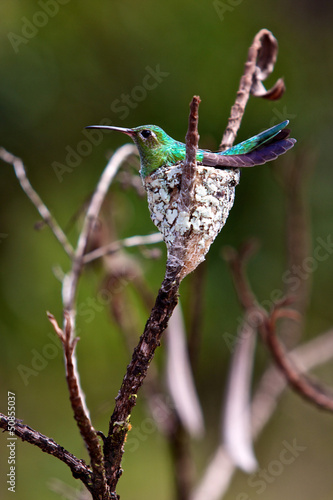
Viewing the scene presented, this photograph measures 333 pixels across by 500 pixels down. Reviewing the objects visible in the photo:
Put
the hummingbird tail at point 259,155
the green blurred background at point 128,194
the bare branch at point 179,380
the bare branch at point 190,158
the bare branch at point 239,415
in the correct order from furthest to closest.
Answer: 1. the green blurred background at point 128,194
2. the bare branch at point 179,380
3. the bare branch at point 239,415
4. the hummingbird tail at point 259,155
5. the bare branch at point 190,158

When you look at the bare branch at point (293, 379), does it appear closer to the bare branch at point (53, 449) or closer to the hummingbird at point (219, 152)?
the hummingbird at point (219, 152)

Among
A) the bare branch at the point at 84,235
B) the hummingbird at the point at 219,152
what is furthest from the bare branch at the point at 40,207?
the hummingbird at the point at 219,152

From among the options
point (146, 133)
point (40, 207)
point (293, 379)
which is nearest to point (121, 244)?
point (40, 207)

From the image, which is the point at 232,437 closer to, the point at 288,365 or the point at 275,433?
the point at 288,365

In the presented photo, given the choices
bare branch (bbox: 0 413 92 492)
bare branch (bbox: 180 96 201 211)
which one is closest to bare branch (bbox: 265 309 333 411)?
bare branch (bbox: 180 96 201 211)

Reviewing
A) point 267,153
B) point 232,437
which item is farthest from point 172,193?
point 232,437

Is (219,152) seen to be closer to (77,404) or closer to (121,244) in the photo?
(121,244)

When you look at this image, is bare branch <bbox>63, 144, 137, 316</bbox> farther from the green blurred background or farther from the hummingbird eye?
the green blurred background
